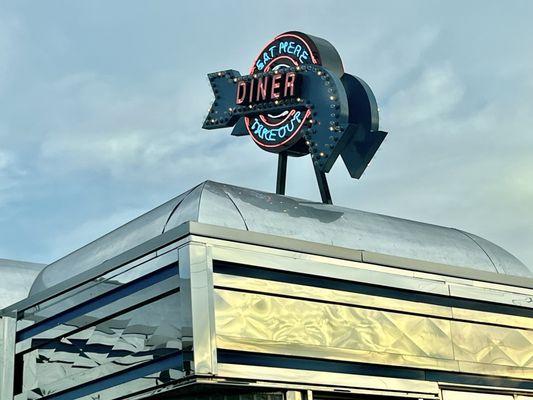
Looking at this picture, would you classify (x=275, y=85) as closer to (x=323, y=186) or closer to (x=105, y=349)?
(x=323, y=186)

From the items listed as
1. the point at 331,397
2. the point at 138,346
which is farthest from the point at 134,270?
the point at 331,397

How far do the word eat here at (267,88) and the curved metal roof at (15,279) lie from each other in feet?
15.6

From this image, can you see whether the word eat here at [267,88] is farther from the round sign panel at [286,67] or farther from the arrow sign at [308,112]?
the round sign panel at [286,67]

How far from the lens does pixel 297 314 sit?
500 inches

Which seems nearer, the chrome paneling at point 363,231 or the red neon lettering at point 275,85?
the chrome paneling at point 363,231

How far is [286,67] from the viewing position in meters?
18.3

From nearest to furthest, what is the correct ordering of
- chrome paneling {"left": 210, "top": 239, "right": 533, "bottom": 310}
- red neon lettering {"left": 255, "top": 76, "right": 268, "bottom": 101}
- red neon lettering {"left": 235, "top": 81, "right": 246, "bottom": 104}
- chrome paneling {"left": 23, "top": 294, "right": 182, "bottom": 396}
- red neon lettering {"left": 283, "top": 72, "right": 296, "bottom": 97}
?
chrome paneling {"left": 23, "top": 294, "right": 182, "bottom": 396} → chrome paneling {"left": 210, "top": 239, "right": 533, "bottom": 310} → red neon lettering {"left": 283, "top": 72, "right": 296, "bottom": 97} → red neon lettering {"left": 255, "top": 76, "right": 268, "bottom": 101} → red neon lettering {"left": 235, "top": 81, "right": 246, "bottom": 104}

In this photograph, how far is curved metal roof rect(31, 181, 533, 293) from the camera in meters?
13.1

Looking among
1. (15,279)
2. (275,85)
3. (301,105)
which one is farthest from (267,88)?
(15,279)

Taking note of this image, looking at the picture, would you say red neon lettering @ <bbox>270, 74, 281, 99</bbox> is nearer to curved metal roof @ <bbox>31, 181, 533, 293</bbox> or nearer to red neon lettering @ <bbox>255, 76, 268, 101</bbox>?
red neon lettering @ <bbox>255, 76, 268, 101</bbox>

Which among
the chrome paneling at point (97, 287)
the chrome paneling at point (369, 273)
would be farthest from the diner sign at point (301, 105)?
the chrome paneling at point (97, 287)

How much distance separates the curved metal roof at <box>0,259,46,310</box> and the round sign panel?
14.8ft

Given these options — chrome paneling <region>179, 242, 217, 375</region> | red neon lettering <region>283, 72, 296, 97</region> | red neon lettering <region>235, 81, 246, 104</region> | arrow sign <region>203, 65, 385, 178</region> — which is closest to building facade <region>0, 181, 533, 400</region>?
chrome paneling <region>179, 242, 217, 375</region>

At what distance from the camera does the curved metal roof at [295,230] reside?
514 inches
